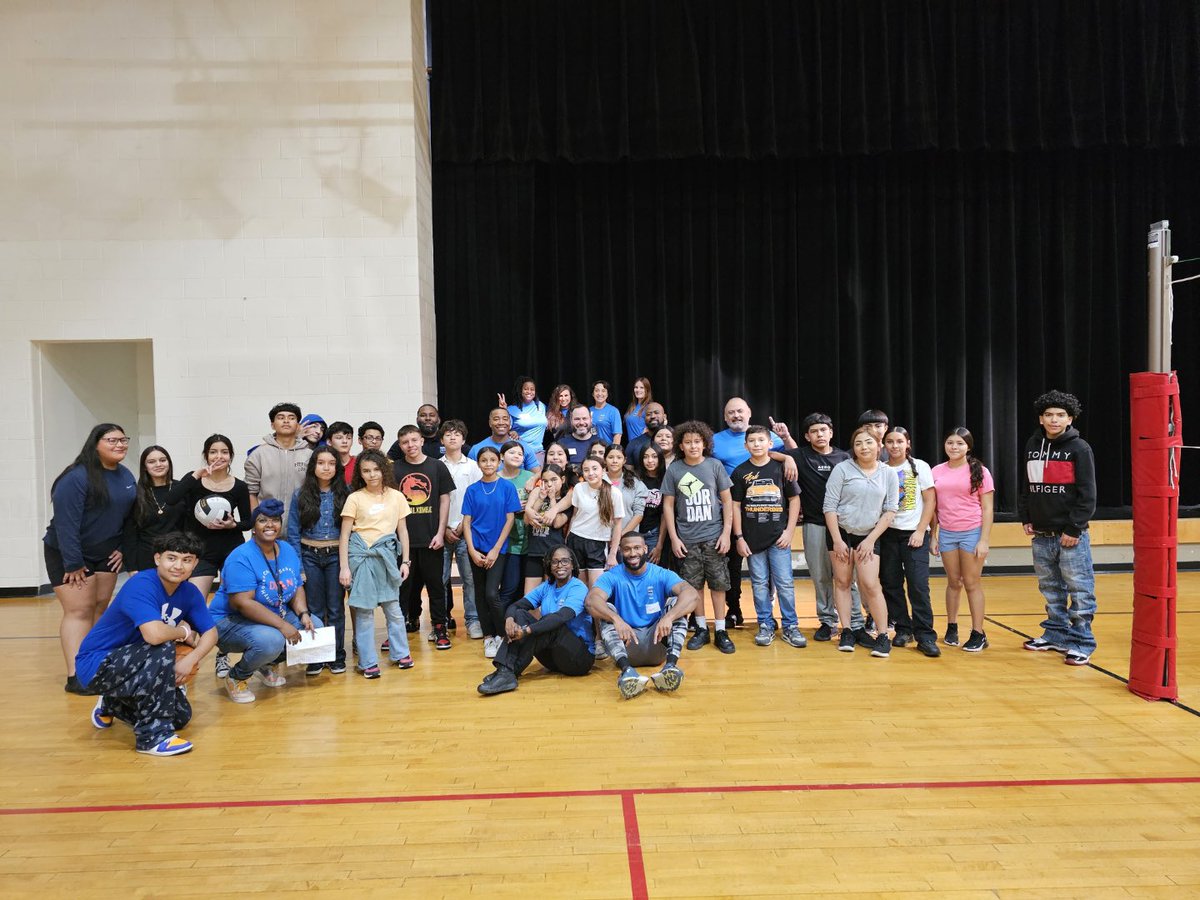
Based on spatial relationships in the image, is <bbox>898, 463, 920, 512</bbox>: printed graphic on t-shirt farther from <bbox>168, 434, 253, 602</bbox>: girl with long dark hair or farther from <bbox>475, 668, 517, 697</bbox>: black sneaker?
<bbox>168, 434, 253, 602</bbox>: girl with long dark hair

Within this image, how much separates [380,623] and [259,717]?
2078mm

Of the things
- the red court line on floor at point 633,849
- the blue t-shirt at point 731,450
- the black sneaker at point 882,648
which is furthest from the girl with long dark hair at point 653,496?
the red court line on floor at point 633,849

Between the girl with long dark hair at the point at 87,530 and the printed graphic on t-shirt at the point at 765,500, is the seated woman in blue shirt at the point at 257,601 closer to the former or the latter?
the girl with long dark hair at the point at 87,530

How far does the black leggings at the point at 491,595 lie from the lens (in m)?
5.61

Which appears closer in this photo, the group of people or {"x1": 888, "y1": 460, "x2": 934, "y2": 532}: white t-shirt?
the group of people

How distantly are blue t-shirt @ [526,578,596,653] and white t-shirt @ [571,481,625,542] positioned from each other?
53 cm

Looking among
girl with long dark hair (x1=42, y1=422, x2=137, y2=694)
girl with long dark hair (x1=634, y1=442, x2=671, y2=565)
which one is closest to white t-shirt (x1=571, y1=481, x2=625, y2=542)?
girl with long dark hair (x1=634, y1=442, x2=671, y2=565)

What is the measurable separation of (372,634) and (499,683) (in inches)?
38.3

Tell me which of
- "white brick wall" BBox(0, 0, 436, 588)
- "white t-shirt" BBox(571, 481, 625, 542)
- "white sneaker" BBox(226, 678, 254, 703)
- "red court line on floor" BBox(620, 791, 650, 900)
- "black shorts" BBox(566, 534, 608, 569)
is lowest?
"red court line on floor" BBox(620, 791, 650, 900)

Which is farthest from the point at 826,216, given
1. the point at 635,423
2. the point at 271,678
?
the point at 271,678

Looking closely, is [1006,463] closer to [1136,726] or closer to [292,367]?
[1136,726]

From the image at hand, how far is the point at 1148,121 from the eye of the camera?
900 centimetres

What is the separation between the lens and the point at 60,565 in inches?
192

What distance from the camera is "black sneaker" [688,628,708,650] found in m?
5.61
